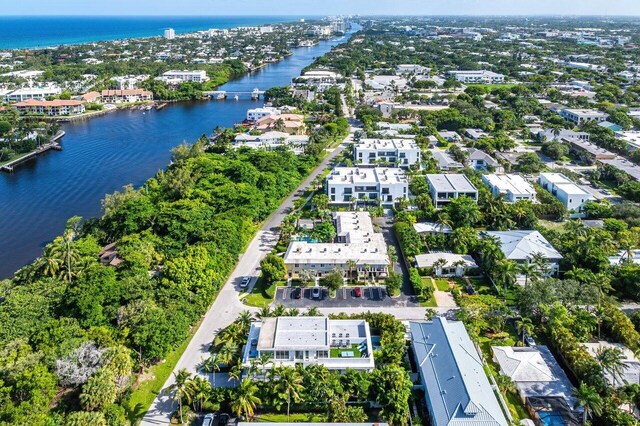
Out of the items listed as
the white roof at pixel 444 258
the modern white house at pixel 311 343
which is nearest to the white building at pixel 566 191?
the white roof at pixel 444 258

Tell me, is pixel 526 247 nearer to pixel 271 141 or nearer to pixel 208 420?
pixel 208 420

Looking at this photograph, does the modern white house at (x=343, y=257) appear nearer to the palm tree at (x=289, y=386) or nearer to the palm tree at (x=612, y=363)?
the palm tree at (x=289, y=386)

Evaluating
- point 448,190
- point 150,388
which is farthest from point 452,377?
point 448,190

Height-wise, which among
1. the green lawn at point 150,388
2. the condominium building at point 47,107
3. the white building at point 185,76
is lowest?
the green lawn at point 150,388

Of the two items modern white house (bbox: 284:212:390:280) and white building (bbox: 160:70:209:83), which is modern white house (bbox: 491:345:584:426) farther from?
white building (bbox: 160:70:209:83)

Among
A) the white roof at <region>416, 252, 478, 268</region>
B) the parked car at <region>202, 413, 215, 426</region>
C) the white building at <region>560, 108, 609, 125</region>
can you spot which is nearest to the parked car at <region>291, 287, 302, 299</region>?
the white roof at <region>416, 252, 478, 268</region>

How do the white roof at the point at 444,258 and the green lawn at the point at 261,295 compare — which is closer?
the green lawn at the point at 261,295
